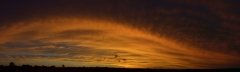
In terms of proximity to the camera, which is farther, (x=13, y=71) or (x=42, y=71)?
(x=42, y=71)

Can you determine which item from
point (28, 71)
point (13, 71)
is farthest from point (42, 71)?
point (13, 71)

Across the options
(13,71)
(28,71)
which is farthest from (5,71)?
(28,71)

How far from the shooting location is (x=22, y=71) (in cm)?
8506

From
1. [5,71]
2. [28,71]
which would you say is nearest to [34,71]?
[28,71]

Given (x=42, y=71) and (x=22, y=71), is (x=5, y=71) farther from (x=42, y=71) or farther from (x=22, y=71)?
(x=42, y=71)

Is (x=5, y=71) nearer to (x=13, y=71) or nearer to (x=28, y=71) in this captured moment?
(x=13, y=71)

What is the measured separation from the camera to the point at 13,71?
272 ft

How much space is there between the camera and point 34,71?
86812mm

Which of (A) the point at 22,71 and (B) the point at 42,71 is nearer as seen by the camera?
(A) the point at 22,71

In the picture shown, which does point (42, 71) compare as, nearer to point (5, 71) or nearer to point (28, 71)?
point (28, 71)

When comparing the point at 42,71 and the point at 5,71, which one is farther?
the point at 42,71

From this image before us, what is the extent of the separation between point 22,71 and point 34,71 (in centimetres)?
253

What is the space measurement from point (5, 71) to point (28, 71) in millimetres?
8579

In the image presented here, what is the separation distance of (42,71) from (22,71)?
20.1ft
